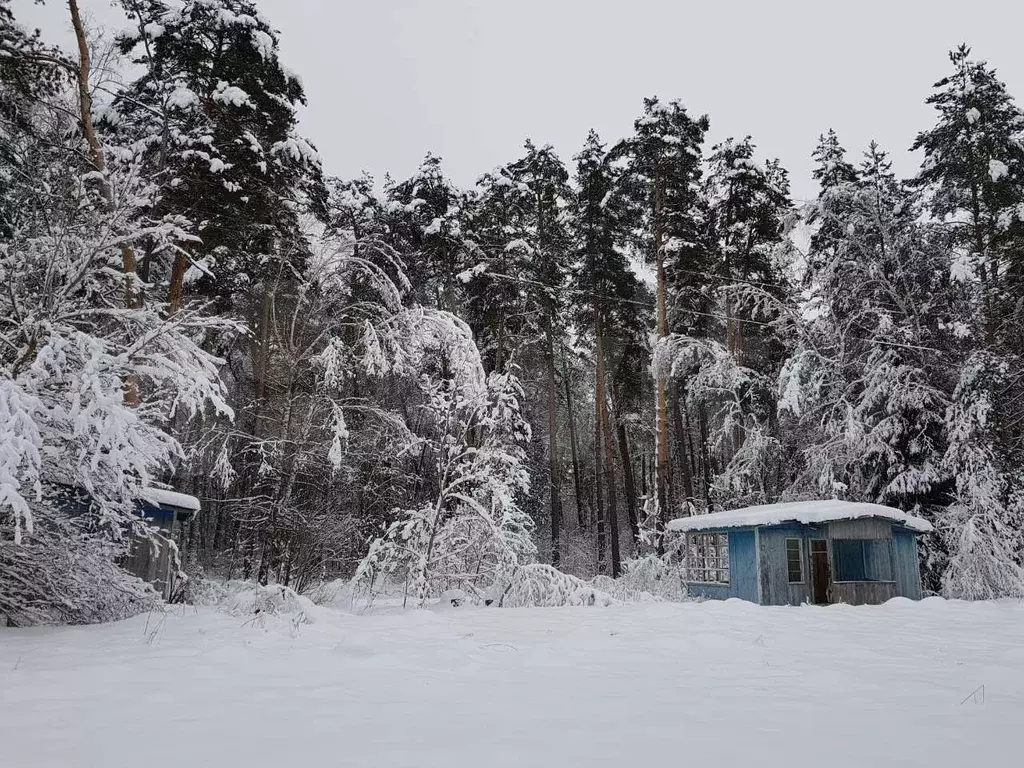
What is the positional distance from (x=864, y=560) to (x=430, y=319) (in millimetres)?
13679

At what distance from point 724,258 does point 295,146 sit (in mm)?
14384

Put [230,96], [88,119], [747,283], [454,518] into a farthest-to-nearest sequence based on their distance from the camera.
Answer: [747,283] → [454,518] → [230,96] → [88,119]

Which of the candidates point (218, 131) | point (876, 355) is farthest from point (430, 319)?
point (876, 355)

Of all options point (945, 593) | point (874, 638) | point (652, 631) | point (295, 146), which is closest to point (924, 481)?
point (945, 593)

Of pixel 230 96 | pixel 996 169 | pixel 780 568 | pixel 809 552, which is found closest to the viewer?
pixel 230 96

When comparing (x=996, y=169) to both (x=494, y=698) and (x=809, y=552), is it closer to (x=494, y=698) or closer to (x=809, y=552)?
(x=809, y=552)

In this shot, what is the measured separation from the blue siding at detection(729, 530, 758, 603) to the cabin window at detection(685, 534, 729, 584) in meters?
0.56

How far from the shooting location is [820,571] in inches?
663

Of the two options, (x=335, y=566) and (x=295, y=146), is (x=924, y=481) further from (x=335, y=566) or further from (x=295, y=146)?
(x=295, y=146)

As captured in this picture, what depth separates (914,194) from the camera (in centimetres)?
2078

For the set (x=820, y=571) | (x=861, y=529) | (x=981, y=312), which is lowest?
(x=820, y=571)

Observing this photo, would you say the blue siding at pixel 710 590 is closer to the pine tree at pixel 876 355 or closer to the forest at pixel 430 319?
the forest at pixel 430 319

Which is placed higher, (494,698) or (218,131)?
(218,131)

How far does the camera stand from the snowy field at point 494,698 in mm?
3295
